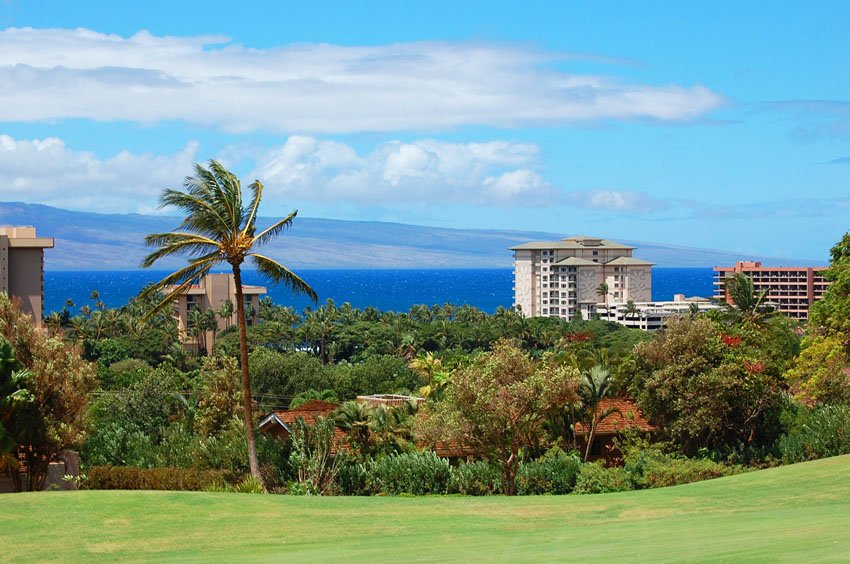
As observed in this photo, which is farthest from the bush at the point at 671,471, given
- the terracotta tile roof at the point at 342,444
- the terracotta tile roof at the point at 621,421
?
the terracotta tile roof at the point at 621,421

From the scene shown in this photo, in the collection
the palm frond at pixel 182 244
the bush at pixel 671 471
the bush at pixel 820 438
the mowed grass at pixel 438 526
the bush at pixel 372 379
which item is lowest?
the bush at pixel 372 379

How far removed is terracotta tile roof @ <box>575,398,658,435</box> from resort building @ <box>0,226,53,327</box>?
53159mm

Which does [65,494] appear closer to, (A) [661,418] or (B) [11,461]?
(B) [11,461]

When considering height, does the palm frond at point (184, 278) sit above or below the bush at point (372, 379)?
above

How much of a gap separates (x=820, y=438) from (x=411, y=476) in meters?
13.2

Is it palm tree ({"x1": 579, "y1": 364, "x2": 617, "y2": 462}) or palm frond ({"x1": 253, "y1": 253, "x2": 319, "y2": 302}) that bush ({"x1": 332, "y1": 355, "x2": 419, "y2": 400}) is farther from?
palm frond ({"x1": 253, "y1": 253, "x2": 319, "y2": 302})

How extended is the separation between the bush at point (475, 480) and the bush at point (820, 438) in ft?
32.8

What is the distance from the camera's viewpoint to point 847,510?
19.5m

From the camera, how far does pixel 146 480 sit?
1197 inches

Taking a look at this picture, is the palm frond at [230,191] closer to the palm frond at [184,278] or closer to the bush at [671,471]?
the palm frond at [184,278]

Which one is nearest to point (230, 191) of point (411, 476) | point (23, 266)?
point (411, 476)

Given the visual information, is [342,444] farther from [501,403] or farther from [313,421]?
[501,403]

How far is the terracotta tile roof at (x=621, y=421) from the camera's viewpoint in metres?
43.1

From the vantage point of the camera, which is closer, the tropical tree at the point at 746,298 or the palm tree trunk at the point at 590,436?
the palm tree trunk at the point at 590,436
